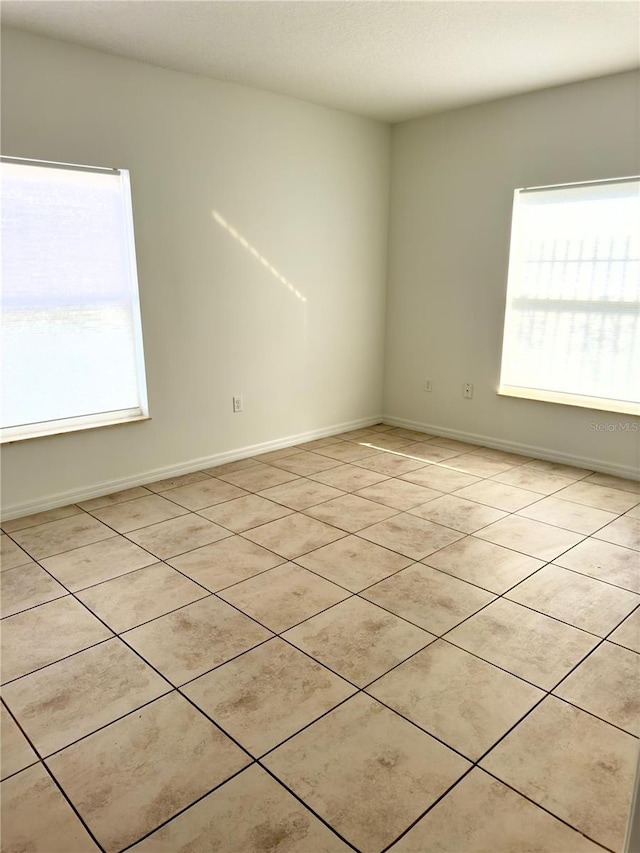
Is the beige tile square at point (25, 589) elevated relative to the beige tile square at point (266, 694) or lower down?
elevated

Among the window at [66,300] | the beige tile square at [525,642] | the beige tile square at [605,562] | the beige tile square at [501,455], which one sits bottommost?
the beige tile square at [525,642]

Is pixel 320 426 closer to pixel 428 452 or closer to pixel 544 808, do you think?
pixel 428 452

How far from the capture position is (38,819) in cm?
141

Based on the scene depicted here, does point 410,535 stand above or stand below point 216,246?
below

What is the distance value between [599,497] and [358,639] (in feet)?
6.82

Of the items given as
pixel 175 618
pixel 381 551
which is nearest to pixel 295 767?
pixel 175 618

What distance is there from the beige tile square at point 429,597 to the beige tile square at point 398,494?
0.81 meters

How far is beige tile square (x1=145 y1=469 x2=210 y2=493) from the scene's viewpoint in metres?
3.62

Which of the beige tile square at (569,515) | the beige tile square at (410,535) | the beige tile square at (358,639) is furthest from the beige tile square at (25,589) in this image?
the beige tile square at (569,515)

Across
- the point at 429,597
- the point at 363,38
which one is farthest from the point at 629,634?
the point at 363,38

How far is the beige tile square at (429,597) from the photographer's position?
7.31 ft

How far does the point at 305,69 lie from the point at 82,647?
324 centimetres

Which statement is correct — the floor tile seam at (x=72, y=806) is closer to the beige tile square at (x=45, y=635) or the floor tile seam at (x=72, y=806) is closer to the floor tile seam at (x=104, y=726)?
the floor tile seam at (x=104, y=726)

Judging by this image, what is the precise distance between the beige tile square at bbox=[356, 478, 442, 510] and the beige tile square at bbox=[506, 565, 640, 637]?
3.11ft
